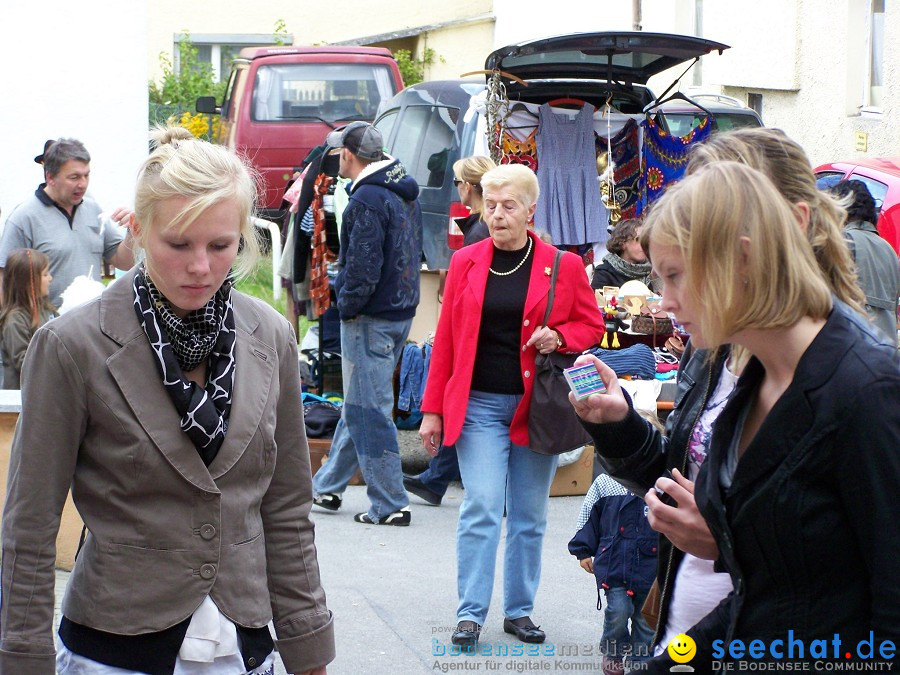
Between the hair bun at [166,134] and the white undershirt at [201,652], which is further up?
the hair bun at [166,134]

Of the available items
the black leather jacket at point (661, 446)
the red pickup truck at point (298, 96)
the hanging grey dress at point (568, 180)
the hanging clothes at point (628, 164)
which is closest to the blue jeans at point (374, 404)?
the hanging grey dress at point (568, 180)

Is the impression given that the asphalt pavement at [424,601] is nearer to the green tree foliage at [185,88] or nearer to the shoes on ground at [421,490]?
the shoes on ground at [421,490]

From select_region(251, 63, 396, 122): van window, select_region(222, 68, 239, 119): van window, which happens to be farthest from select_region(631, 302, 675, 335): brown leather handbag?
select_region(222, 68, 239, 119): van window

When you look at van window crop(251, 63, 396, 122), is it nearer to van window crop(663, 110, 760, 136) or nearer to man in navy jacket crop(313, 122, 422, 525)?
van window crop(663, 110, 760, 136)

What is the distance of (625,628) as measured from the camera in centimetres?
448

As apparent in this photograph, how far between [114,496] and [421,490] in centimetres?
537

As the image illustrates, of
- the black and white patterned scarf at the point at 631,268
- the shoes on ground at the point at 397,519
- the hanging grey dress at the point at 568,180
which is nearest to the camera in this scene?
the shoes on ground at the point at 397,519

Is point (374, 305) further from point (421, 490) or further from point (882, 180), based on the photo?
point (882, 180)

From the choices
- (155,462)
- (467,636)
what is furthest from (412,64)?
(155,462)

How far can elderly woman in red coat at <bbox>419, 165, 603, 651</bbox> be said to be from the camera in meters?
5.05

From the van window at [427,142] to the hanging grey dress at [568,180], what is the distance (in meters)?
1.50

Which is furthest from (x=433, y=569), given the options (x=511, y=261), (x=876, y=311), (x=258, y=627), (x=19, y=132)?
(x=19, y=132)

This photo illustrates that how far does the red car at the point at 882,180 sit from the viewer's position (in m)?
10.5

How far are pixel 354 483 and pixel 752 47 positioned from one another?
11.6 metres
